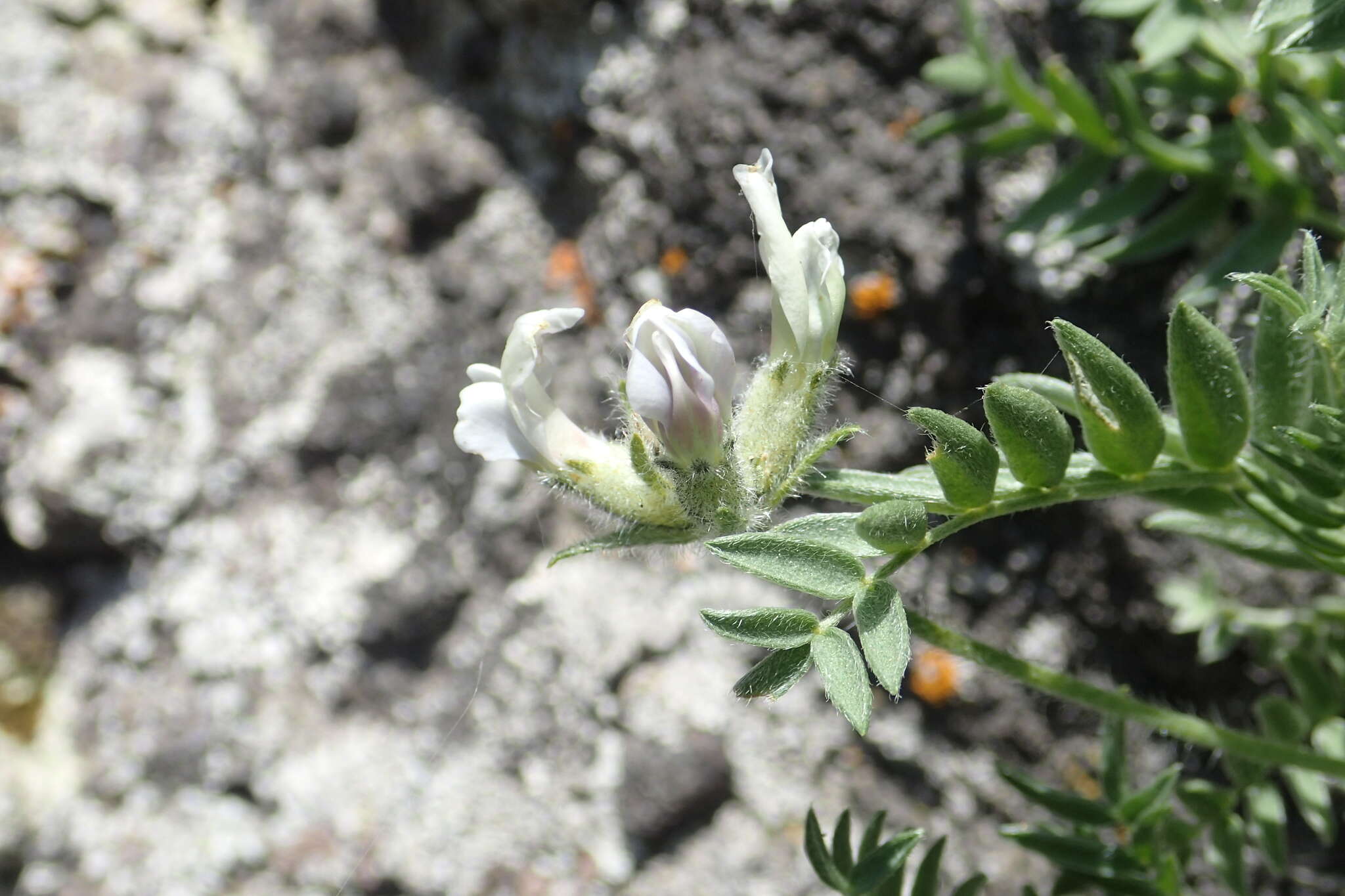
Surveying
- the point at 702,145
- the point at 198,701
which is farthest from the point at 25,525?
the point at 702,145

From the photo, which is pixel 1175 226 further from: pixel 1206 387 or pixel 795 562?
pixel 795 562

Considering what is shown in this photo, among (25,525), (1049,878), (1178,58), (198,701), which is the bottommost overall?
(1049,878)

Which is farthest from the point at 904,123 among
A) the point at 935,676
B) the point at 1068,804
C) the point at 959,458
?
the point at 1068,804

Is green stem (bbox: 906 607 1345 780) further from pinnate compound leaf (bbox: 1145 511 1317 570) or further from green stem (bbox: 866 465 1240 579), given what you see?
pinnate compound leaf (bbox: 1145 511 1317 570)

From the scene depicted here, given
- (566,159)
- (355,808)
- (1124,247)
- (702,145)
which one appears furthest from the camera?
(566,159)

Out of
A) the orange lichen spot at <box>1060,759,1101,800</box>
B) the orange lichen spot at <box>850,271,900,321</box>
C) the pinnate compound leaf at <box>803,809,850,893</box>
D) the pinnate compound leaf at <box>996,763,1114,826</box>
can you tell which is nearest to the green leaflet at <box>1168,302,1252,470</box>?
the pinnate compound leaf at <box>996,763,1114,826</box>

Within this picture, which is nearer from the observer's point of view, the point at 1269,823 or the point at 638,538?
the point at 638,538

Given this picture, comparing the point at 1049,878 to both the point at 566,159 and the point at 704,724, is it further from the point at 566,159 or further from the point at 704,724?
the point at 566,159
